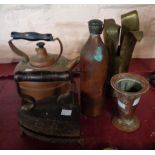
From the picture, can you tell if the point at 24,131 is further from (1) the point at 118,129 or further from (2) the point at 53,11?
(2) the point at 53,11

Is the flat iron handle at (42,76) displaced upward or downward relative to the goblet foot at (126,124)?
upward

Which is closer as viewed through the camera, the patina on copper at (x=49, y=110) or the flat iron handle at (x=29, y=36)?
the patina on copper at (x=49, y=110)

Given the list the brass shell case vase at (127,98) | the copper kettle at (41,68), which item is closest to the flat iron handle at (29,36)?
the copper kettle at (41,68)

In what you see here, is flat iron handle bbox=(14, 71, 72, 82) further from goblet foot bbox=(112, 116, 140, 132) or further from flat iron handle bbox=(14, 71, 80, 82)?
goblet foot bbox=(112, 116, 140, 132)

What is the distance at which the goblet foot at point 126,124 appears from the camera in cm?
72

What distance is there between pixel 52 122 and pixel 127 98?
22 cm

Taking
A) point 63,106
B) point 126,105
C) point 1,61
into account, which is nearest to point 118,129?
point 126,105

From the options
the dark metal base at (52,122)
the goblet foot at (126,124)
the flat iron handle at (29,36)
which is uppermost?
the flat iron handle at (29,36)

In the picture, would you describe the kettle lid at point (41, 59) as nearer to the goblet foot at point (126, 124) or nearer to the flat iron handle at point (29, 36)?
the flat iron handle at point (29, 36)

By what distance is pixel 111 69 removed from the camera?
2.65 feet

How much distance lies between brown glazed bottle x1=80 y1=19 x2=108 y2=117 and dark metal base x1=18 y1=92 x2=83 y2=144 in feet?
0.24

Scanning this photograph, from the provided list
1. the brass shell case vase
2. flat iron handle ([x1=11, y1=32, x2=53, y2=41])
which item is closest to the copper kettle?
flat iron handle ([x1=11, y1=32, x2=53, y2=41])

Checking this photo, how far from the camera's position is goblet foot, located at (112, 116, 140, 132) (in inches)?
28.2
